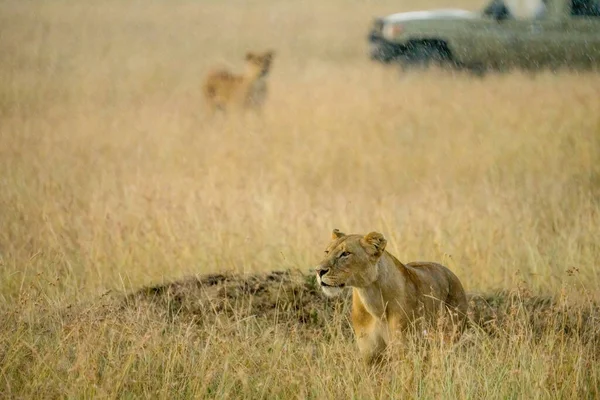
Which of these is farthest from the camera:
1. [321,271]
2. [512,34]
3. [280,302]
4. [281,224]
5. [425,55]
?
[425,55]

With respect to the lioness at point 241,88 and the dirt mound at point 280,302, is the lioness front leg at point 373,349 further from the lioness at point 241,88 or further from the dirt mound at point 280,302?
the lioness at point 241,88

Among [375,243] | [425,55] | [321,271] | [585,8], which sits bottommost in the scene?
[321,271]

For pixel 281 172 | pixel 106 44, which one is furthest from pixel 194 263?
pixel 106 44

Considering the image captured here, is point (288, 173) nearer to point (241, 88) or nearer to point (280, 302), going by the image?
point (280, 302)

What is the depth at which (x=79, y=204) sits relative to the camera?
9.44 meters

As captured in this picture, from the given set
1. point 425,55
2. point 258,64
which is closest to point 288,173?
point 258,64

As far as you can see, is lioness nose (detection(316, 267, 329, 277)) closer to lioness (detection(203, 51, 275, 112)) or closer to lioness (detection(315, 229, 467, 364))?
lioness (detection(315, 229, 467, 364))

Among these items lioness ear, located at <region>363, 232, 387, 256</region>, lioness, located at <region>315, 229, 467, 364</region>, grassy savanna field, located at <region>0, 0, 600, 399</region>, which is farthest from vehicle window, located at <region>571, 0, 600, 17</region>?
lioness ear, located at <region>363, 232, 387, 256</region>

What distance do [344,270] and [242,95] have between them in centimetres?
1077

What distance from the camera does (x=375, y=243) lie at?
17.0 ft

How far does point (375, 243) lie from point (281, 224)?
11.3 ft

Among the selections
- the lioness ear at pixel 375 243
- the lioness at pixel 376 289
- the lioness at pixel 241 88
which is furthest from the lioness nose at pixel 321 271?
the lioness at pixel 241 88

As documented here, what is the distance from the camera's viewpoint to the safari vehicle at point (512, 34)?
1761cm

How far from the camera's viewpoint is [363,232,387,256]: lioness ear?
16.9ft
